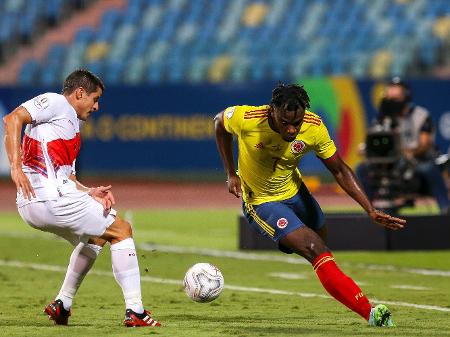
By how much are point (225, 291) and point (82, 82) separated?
11.1 ft

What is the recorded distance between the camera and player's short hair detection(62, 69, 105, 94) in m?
8.45

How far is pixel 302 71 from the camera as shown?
26562 millimetres

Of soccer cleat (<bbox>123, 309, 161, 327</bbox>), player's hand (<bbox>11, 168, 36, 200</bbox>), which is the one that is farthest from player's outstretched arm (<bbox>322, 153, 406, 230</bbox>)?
player's hand (<bbox>11, 168, 36, 200</bbox>)

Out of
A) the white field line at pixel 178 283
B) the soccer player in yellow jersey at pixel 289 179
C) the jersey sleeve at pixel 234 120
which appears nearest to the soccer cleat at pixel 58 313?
the soccer player in yellow jersey at pixel 289 179

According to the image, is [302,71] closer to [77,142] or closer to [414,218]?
[414,218]

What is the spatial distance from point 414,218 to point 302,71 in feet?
39.5

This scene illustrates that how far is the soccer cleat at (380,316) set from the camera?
8.25m

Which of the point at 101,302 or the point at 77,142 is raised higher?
the point at 77,142

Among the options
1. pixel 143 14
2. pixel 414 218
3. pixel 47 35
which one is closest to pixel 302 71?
pixel 143 14

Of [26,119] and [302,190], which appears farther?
[302,190]

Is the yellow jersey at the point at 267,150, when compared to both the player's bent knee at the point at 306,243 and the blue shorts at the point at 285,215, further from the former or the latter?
the player's bent knee at the point at 306,243

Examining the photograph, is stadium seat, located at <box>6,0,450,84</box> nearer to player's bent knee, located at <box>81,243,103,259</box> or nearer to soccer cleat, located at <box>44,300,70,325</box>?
player's bent knee, located at <box>81,243,103,259</box>

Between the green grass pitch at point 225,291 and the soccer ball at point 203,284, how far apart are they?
182mm

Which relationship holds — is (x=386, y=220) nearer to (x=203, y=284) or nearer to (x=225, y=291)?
(x=203, y=284)
